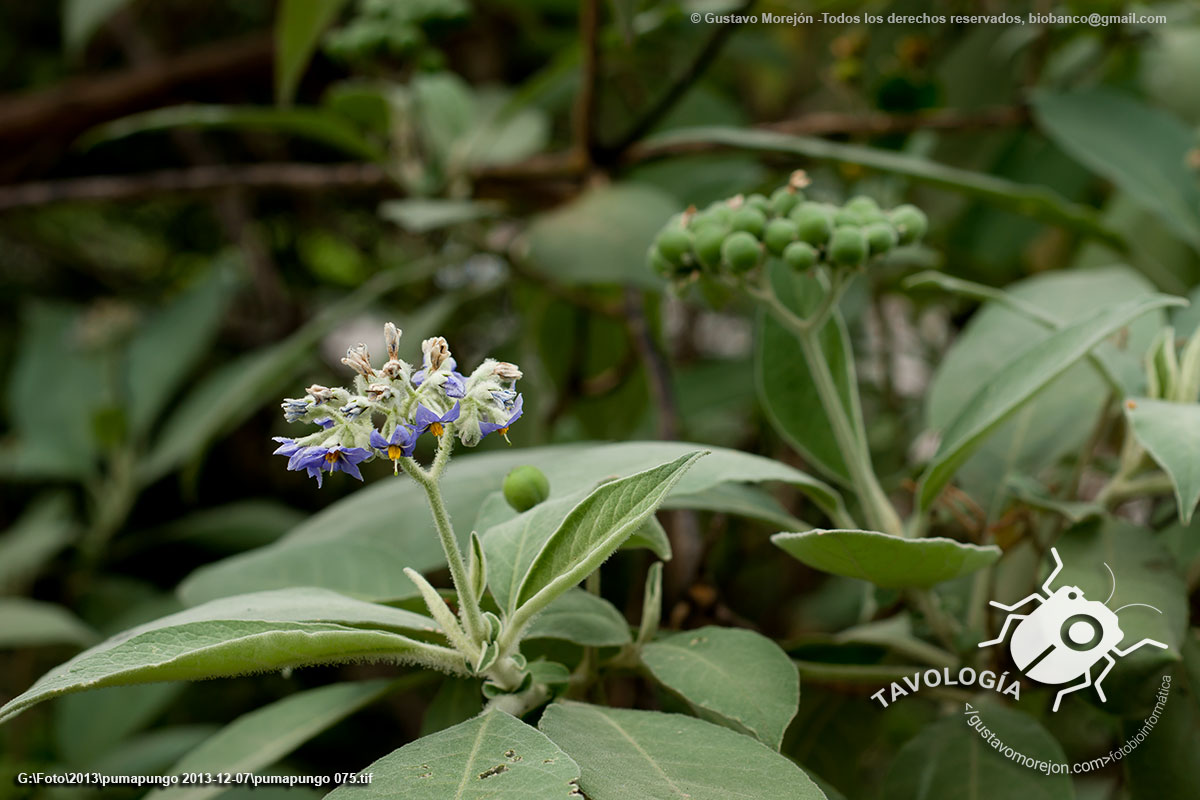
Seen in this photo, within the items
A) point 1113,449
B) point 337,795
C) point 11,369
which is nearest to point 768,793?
point 337,795

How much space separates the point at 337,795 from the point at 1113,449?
1.13 meters

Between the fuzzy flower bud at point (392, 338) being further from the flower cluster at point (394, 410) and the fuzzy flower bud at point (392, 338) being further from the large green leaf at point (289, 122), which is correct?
the large green leaf at point (289, 122)

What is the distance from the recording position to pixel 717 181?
4.64 ft

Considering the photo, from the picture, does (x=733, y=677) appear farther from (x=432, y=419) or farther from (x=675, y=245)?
(x=675, y=245)

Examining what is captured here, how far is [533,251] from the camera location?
1.17 meters

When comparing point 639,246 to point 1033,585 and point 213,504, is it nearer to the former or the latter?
point 1033,585

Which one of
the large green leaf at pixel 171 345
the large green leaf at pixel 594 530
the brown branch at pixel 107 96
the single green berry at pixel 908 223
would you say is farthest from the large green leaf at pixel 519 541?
the brown branch at pixel 107 96

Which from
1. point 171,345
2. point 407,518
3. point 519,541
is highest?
point 519,541

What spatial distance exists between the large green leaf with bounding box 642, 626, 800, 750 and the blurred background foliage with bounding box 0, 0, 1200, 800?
0.14m

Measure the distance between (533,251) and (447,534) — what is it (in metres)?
0.70

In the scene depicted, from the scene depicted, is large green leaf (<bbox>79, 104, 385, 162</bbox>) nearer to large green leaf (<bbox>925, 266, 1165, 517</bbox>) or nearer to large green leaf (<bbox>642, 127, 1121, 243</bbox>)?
large green leaf (<bbox>642, 127, 1121, 243</bbox>)

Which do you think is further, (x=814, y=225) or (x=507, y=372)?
(x=814, y=225)

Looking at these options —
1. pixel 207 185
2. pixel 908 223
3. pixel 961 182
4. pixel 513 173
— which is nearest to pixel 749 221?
pixel 908 223

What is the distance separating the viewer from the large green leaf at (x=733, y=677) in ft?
1.76
